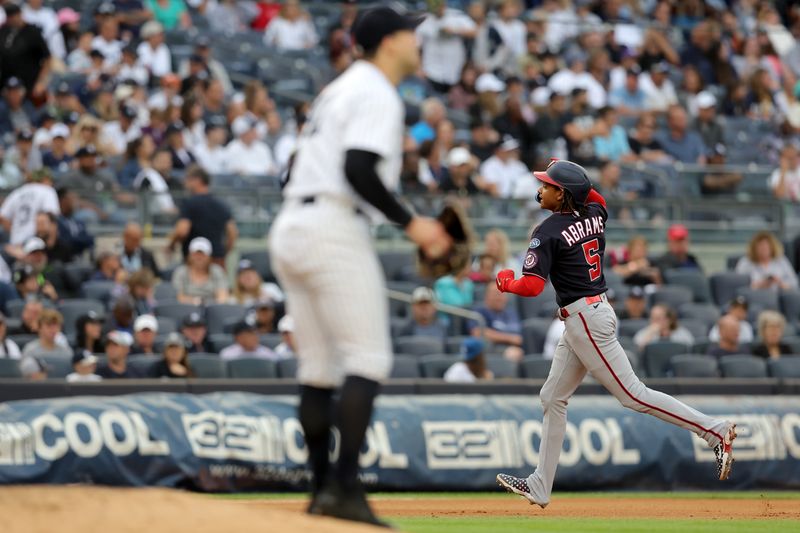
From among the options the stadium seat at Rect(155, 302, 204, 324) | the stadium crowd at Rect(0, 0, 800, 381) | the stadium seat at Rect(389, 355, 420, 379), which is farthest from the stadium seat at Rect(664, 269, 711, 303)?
the stadium seat at Rect(155, 302, 204, 324)

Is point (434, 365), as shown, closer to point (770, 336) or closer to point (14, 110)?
point (770, 336)

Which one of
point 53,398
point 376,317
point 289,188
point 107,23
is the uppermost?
point 107,23

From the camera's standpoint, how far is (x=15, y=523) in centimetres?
527

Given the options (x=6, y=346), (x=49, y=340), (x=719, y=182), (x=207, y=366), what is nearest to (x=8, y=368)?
(x=6, y=346)

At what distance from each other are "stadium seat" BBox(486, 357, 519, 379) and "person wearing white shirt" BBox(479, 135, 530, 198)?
3.85 m

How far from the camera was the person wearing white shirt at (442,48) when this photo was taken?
68.2 ft

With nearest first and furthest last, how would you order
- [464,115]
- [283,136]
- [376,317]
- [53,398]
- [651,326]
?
1. [376,317]
2. [53,398]
3. [651,326]
4. [283,136]
5. [464,115]

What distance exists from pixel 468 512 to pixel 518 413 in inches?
117

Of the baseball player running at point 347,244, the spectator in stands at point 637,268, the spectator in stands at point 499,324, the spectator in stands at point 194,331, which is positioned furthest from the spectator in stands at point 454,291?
the baseball player running at point 347,244

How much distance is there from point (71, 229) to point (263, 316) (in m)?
2.20

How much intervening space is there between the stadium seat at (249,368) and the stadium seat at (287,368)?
117 millimetres

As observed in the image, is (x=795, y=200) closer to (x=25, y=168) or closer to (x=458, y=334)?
(x=458, y=334)

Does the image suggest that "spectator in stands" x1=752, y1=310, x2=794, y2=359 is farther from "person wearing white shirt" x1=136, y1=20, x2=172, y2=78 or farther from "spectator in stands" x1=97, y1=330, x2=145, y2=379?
"person wearing white shirt" x1=136, y1=20, x2=172, y2=78

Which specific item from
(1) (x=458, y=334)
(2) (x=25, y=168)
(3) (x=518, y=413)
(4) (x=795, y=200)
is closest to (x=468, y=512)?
(3) (x=518, y=413)
